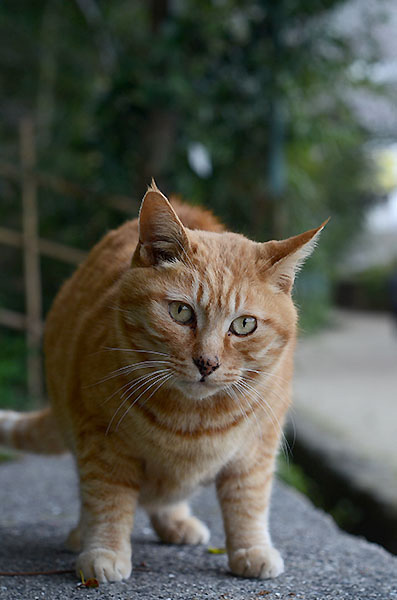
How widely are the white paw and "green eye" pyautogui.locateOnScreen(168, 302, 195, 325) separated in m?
0.96

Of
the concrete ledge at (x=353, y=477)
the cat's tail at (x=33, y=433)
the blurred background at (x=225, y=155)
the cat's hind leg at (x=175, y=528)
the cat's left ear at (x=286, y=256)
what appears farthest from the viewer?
the blurred background at (x=225, y=155)

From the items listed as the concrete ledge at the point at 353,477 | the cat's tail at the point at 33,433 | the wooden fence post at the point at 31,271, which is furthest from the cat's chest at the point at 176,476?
the wooden fence post at the point at 31,271

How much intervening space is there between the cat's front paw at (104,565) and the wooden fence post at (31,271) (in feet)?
9.83

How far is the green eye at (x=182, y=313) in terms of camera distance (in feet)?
5.57

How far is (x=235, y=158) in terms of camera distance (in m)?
5.55

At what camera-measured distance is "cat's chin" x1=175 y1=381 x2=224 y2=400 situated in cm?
166

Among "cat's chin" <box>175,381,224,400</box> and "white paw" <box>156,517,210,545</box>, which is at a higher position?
"cat's chin" <box>175,381,224,400</box>

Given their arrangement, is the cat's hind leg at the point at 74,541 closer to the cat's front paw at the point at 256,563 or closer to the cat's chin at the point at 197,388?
the cat's front paw at the point at 256,563

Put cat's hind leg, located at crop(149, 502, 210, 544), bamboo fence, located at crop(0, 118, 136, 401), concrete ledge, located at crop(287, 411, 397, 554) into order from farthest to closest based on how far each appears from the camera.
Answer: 1. bamboo fence, located at crop(0, 118, 136, 401)
2. concrete ledge, located at crop(287, 411, 397, 554)
3. cat's hind leg, located at crop(149, 502, 210, 544)

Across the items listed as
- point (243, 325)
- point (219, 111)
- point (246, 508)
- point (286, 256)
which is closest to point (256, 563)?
point (246, 508)

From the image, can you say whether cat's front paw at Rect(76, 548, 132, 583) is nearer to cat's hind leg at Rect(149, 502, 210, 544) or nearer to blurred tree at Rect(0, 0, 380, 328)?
cat's hind leg at Rect(149, 502, 210, 544)

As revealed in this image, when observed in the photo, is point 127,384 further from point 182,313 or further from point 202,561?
point 202,561

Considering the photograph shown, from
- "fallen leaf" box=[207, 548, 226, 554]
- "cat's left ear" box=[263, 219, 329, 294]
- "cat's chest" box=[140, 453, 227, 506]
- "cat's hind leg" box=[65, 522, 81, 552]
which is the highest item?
"cat's left ear" box=[263, 219, 329, 294]

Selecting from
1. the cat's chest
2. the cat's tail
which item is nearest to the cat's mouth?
the cat's chest
